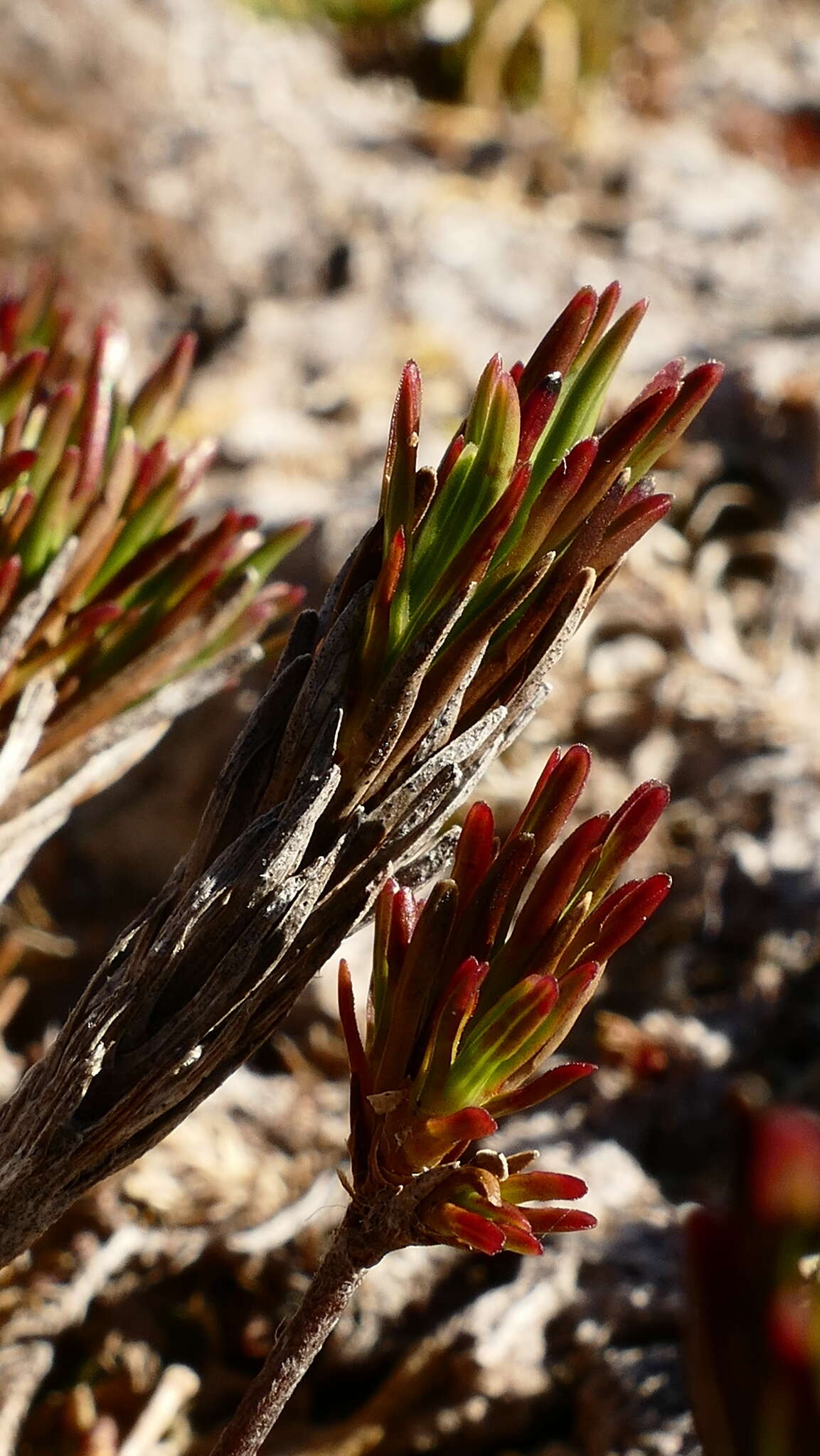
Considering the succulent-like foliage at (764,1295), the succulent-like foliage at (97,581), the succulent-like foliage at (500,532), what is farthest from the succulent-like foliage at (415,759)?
the succulent-like foliage at (97,581)

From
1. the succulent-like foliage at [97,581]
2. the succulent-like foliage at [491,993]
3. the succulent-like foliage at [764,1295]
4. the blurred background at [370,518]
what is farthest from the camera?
the blurred background at [370,518]

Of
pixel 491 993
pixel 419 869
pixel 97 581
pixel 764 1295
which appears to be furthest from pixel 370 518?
pixel 764 1295

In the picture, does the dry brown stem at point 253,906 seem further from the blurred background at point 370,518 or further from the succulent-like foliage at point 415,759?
the blurred background at point 370,518

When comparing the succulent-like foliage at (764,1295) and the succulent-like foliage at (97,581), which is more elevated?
the succulent-like foliage at (97,581)

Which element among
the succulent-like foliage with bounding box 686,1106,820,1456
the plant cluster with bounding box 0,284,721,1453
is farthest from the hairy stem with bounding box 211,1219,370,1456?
the succulent-like foliage with bounding box 686,1106,820,1456

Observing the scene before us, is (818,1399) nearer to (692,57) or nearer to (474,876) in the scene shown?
(474,876)

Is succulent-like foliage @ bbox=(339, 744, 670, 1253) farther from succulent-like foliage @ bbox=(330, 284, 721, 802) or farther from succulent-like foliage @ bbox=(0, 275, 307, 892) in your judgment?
succulent-like foliage @ bbox=(0, 275, 307, 892)

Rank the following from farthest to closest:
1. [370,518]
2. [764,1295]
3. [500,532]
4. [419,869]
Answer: [370,518] → [419,869] → [500,532] → [764,1295]

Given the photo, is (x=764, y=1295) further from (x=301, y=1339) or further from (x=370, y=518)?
(x=370, y=518)
